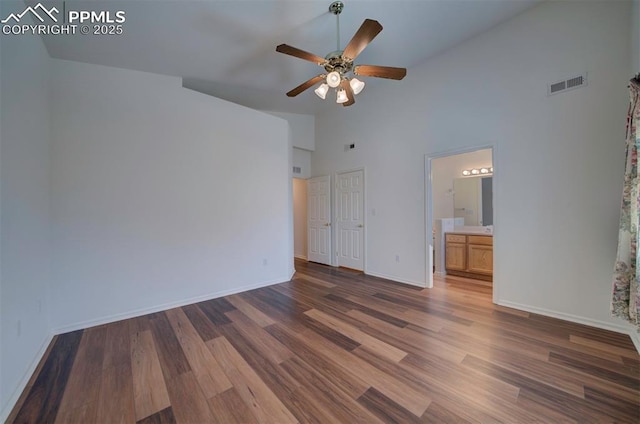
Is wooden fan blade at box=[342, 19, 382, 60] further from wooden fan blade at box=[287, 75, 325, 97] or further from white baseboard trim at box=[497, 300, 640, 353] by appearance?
white baseboard trim at box=[497, 300, 640, 353]

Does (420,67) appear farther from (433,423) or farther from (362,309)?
(433,423)

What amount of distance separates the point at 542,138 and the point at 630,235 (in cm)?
133

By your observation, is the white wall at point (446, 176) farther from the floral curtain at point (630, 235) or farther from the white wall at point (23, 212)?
the white wall at point (23, 212)

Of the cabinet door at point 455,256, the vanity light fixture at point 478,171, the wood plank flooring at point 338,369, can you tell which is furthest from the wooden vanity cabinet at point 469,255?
the vanity light fixture at point 478,171

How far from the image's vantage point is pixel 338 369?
5.97ft

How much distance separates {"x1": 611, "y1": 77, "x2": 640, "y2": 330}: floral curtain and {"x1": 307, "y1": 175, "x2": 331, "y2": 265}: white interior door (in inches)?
164

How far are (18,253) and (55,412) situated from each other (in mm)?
1192

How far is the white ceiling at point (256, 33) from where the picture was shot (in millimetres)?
2318

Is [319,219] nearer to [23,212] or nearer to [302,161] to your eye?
[302,161]

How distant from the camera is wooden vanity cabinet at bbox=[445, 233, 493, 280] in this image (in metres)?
3.98

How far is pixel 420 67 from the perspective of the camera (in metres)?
3.66

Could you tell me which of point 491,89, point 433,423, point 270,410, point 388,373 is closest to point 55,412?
point 270,410

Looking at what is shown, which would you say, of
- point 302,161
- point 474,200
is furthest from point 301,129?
point 474,200

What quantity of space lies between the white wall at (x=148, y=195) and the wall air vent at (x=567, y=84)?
3.76m
